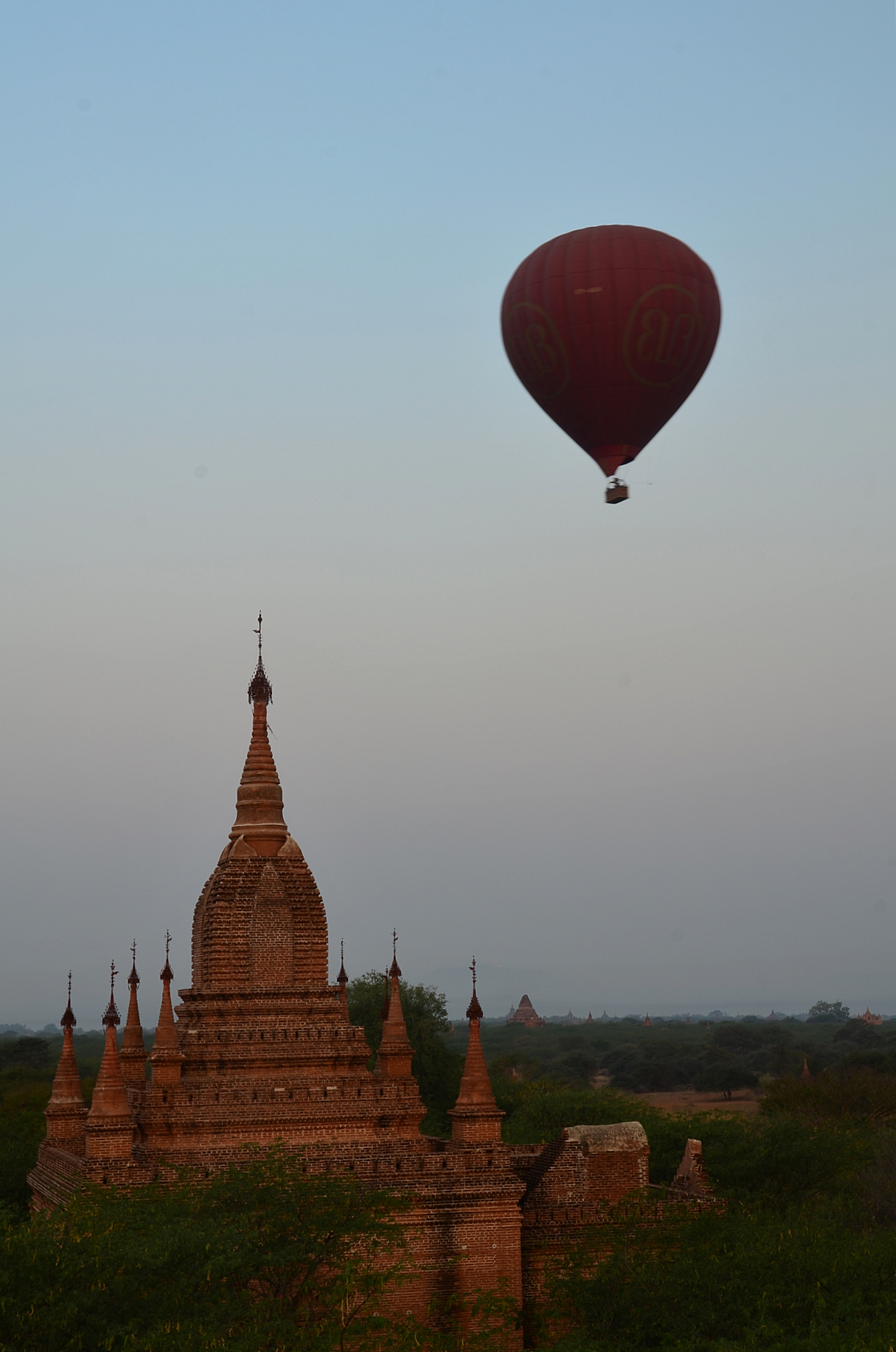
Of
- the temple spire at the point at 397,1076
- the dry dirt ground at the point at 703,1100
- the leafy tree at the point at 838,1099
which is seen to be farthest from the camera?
the dry dirt ground at the point at 703,1100

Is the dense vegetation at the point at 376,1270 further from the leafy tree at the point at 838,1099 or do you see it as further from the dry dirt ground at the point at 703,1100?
the dry dirt ground at the point at 703,1100

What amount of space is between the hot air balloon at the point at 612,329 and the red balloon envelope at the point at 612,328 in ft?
0.06

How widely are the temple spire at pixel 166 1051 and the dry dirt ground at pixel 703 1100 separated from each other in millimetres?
69390

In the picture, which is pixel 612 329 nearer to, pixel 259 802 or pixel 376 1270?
pixel 259 802

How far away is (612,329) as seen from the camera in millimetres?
31750

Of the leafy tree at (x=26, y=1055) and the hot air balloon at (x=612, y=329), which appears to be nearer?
the hot air balloon at (x=612, y=329)

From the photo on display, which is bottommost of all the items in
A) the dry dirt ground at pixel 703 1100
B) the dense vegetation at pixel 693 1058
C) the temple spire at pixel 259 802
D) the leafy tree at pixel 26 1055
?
the dry dirt ground at pixel 703 1100

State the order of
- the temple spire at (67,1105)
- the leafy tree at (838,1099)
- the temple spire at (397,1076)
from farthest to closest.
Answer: the leafy tree at (838,1099), the temple spire at (67,1105), the temple spire at (397,1076)

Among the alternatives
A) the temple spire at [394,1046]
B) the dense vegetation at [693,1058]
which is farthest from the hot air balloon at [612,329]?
the dense vegetation at [693,1058]

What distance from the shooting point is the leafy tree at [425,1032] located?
73375mm

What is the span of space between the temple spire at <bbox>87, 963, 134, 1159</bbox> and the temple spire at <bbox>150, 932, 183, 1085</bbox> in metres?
2.22

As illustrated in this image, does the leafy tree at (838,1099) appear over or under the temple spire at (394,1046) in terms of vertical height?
under

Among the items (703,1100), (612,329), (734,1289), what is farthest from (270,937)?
(703,1100)

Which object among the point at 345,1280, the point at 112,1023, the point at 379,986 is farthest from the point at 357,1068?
the point at 379,986
